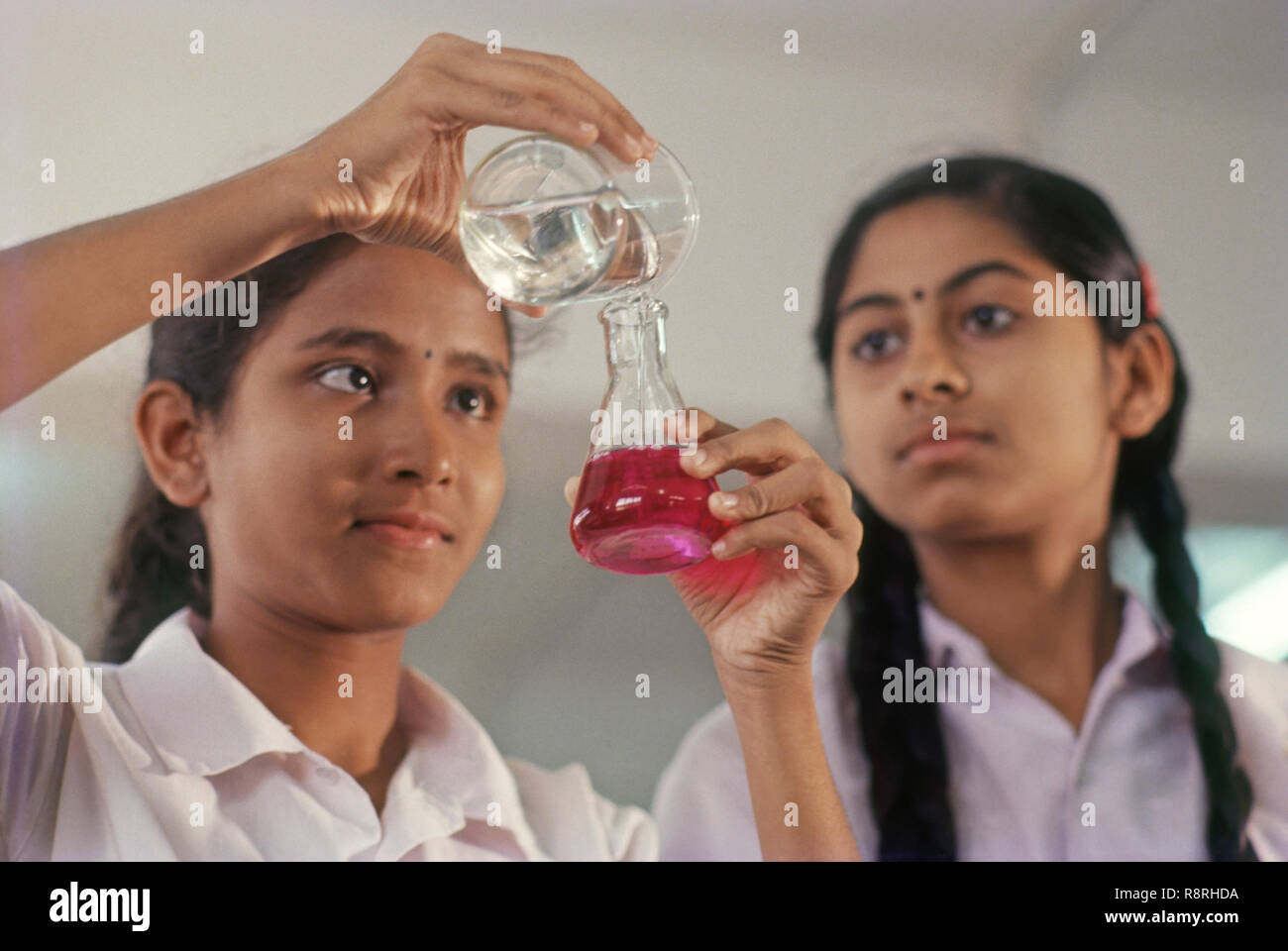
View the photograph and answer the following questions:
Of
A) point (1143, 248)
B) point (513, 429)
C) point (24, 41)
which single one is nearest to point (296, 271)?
point (513, 429)

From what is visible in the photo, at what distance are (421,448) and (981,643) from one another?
892 millimetres

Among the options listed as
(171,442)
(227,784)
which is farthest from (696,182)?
(227,784)

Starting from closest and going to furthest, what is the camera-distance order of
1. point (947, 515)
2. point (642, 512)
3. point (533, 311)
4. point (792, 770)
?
point (642, 512) → point (792, 770) → point (533, 311) → point (947, 515)

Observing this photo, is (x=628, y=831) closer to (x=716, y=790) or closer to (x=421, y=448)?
(x=716, y=790)

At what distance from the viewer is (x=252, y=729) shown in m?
1.71

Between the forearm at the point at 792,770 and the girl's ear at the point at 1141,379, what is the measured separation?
739mm

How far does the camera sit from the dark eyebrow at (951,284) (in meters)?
1.93

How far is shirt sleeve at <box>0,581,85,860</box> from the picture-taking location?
1.66m

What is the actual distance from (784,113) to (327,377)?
2.66ft

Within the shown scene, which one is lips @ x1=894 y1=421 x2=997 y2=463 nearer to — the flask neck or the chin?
the chin

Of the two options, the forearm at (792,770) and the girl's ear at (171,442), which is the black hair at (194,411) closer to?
the girl's ear at (171,442)

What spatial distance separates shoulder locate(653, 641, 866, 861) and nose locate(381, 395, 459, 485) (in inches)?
21.0

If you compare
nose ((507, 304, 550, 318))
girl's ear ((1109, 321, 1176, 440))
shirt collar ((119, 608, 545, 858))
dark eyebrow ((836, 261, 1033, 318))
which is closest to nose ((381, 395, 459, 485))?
nose ((507, 304, 550, 318))
